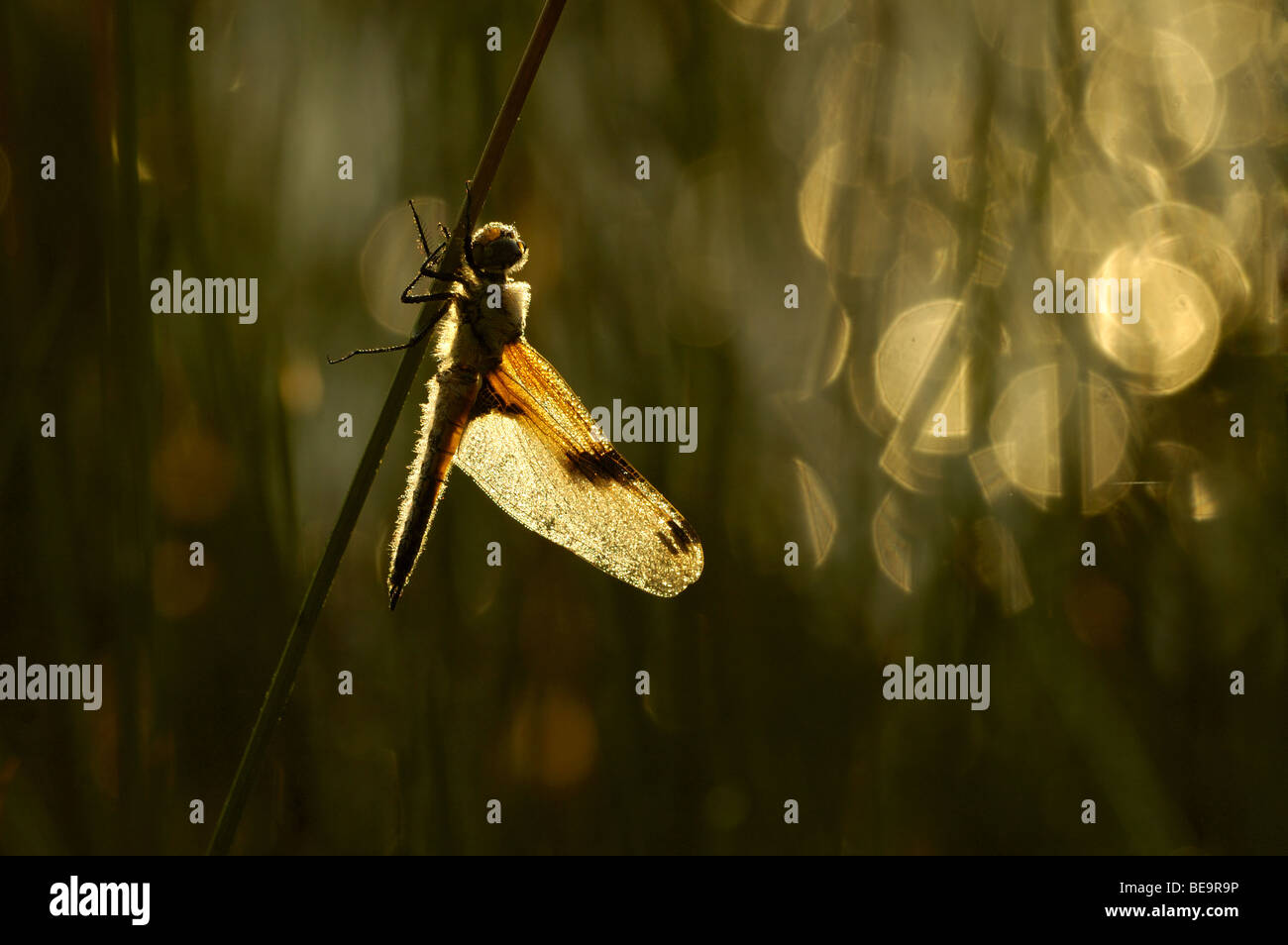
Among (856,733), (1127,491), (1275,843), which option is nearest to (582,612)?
(856,733)

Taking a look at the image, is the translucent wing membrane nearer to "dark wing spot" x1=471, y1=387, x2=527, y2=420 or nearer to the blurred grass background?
"dark wing spot" x1=471, y1=387, x2=527, y2=420

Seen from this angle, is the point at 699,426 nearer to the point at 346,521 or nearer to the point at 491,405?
the point at 491,405

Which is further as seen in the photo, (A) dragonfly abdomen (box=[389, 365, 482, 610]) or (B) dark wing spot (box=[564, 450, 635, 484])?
(B) dark wing spot (box=[564, 450, 635, 484])

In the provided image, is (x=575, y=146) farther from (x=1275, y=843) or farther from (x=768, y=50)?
(x=1275, y=843)

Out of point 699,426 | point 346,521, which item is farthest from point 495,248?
point 699,426

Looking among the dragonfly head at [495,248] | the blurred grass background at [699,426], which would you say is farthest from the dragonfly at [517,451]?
the blurred grass background at [699,426]

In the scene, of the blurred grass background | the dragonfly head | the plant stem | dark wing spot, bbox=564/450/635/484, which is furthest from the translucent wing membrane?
the plant stem
